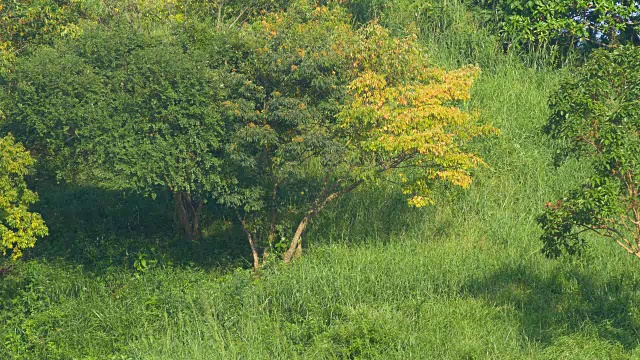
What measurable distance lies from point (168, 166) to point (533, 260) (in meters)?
5.56

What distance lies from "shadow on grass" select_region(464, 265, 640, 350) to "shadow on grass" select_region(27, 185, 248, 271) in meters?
4.44

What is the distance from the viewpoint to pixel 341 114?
1272cm

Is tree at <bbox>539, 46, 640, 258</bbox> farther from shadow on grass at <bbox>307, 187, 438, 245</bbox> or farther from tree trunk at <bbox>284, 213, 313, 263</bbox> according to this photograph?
shadow on grass at <bbox>307, 187, 438, 245</bbox>

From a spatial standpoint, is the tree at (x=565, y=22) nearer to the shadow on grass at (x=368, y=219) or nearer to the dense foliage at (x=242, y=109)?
the shadow on grass at (x=368, y=219)

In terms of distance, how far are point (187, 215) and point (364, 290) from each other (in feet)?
15.9

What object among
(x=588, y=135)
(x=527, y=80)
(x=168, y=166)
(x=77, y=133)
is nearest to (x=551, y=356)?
(x=588, y=135)

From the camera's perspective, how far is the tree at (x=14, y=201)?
A: 1246 centimetres

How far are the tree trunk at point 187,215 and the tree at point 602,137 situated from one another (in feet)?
23.8

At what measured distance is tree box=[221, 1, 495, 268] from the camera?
1269 centimetres

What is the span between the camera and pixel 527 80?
19359 mm

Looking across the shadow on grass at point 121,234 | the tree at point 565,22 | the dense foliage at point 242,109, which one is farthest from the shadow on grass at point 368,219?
the tree at point 565,22

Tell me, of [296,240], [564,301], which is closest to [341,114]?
[296,240]

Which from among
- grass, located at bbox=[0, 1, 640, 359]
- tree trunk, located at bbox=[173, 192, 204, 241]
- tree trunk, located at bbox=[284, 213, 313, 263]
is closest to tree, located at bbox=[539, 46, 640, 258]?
grass, located at bbox=[0, 1, 640, 359]

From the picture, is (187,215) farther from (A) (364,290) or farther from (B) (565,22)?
(B) (565,22)
